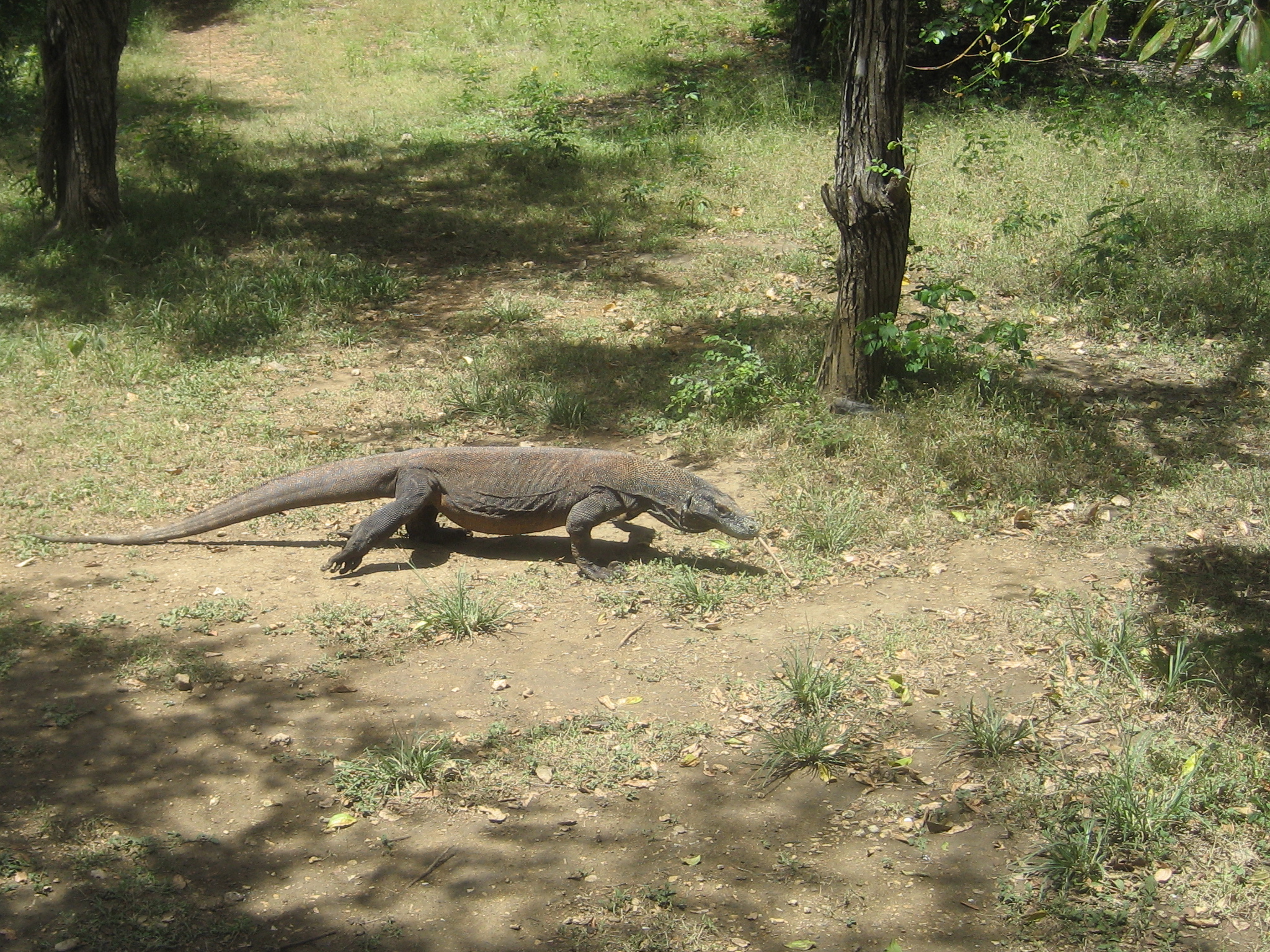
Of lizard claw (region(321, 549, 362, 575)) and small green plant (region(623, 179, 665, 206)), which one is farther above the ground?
small green plant (region(623, 179, 665, 206))

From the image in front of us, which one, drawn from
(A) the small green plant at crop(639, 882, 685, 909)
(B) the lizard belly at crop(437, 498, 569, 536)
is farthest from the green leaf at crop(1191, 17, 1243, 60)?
(B) the lizard belly at crop(437, 498, 569, 536)

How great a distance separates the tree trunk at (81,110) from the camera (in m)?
9.34

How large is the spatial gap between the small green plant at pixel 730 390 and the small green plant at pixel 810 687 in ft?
9.00

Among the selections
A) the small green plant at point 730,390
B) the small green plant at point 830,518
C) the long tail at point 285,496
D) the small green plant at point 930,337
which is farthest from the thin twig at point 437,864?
the small green plant at point 930,337

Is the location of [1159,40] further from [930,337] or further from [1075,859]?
[930,337]

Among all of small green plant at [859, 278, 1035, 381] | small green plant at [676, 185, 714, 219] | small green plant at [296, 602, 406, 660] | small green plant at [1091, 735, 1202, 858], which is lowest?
small green plant at [296, 602, 406, 660]

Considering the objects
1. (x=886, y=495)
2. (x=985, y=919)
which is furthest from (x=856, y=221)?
(x=985, y=919)

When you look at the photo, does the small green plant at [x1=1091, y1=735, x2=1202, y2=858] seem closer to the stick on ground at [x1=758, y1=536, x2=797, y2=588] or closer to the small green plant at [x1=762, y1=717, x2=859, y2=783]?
the small green plant at [x1=762, y1=717, x2=859, y2=783]

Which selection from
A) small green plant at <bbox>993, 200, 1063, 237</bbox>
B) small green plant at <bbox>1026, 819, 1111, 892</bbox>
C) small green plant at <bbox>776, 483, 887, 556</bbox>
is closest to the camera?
small green plant at <bbox>1026, 819, 1111, 892</bbox>

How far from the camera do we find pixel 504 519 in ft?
18.4

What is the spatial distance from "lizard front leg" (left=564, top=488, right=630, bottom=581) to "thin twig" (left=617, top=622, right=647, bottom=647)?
0.47m

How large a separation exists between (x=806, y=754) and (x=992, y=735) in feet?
2.25

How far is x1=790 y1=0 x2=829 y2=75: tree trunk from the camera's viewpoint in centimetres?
1356

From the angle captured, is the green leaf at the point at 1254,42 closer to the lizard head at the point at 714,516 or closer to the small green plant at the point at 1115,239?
the lizard head at the point at 714,516
